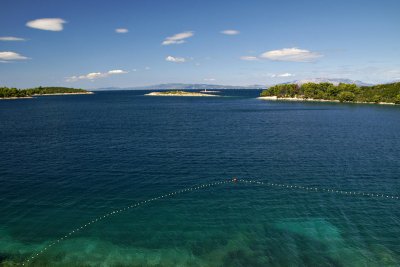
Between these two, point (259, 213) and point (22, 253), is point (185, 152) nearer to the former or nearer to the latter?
point (259, 213)

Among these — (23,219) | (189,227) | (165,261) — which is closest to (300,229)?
(189,227)

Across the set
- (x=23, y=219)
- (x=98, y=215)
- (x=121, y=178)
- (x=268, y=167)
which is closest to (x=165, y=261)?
(x=98, y=215)

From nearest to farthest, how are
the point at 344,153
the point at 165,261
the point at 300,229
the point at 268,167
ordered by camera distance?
the point at 165,261, the point at 300,229, the point at 268,167, the point at 344,153

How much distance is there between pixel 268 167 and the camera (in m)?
69.1

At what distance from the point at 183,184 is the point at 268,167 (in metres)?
21.8

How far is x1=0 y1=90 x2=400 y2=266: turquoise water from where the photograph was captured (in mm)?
35625

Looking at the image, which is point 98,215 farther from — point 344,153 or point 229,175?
point 344,153

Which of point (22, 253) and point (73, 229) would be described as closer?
point (22, 253)

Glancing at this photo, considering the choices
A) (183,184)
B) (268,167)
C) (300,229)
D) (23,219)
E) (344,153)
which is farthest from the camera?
(344,153)

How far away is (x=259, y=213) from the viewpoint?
1809 inches

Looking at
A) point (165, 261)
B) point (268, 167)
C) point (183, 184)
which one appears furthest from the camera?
point (268, 167)

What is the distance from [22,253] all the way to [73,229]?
22.5 ft

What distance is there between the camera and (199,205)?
49188 mm

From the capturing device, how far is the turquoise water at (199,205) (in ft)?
117
